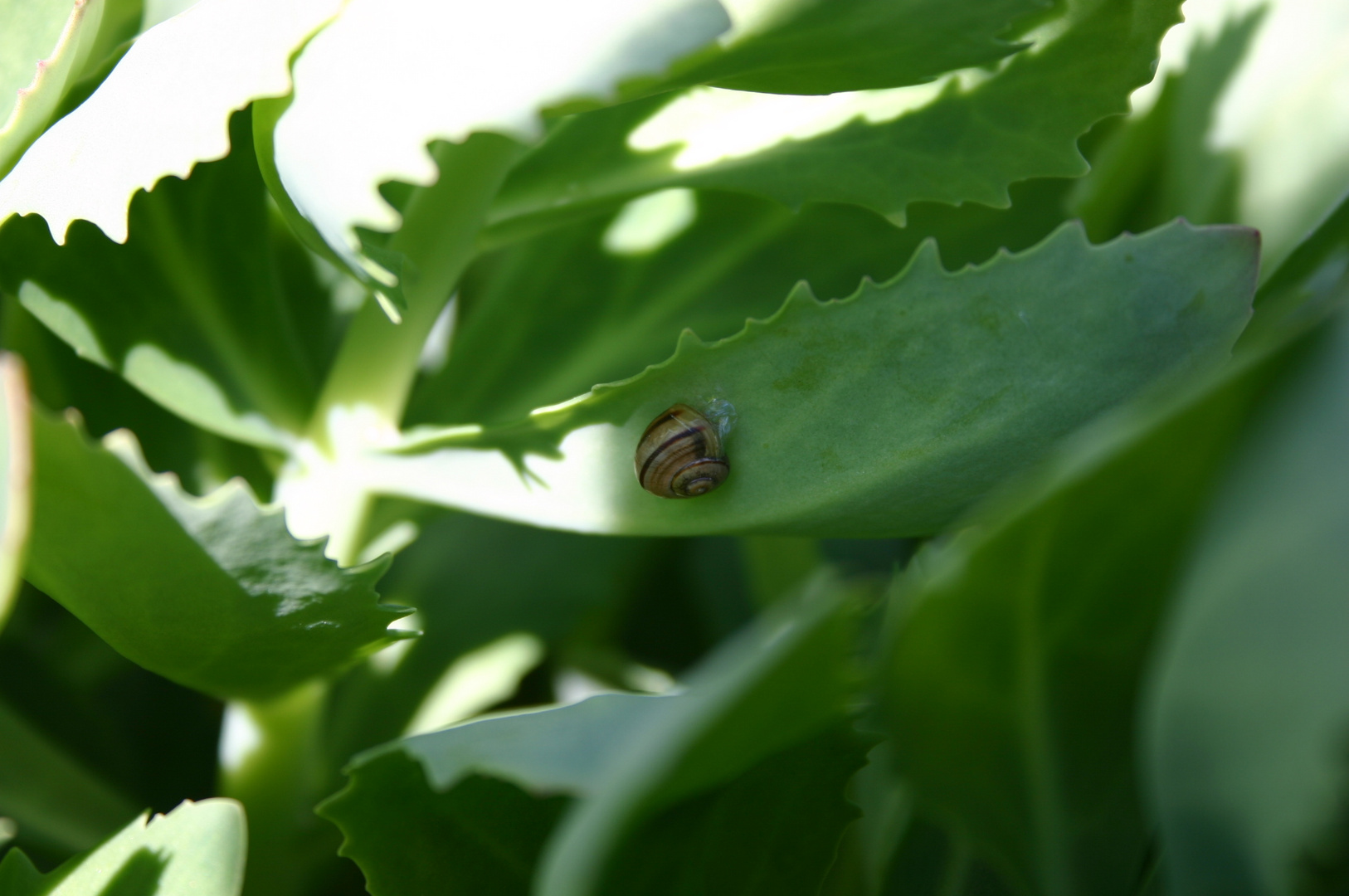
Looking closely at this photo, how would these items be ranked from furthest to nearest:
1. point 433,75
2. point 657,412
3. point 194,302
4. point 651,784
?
point 194,302, point 657,412, point 433,75, point 651,784

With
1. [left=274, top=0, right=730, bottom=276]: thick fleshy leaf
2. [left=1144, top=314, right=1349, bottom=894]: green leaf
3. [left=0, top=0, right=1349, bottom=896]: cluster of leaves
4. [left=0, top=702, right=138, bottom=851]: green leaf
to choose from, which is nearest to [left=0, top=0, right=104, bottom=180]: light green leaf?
[left=0, top=0, right=1349, bottom=896]: cluster of leaves

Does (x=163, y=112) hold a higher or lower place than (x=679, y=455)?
higher

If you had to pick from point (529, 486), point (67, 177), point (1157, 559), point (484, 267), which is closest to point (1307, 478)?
point (1157, 559)

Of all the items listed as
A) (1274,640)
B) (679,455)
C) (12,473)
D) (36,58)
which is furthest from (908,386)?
(36,58)

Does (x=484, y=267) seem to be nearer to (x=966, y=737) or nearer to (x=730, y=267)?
(x=730, y=267)

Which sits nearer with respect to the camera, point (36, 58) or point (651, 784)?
point (651, 784)

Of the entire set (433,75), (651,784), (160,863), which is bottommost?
(160,863)

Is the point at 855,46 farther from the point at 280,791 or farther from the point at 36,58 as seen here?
the point at 280,791

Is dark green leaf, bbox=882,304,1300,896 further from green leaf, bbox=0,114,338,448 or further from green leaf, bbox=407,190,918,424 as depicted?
green leaf, bbox=0,114,338,448

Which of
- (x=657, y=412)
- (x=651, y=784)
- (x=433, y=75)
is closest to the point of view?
(x=651, y=784)
